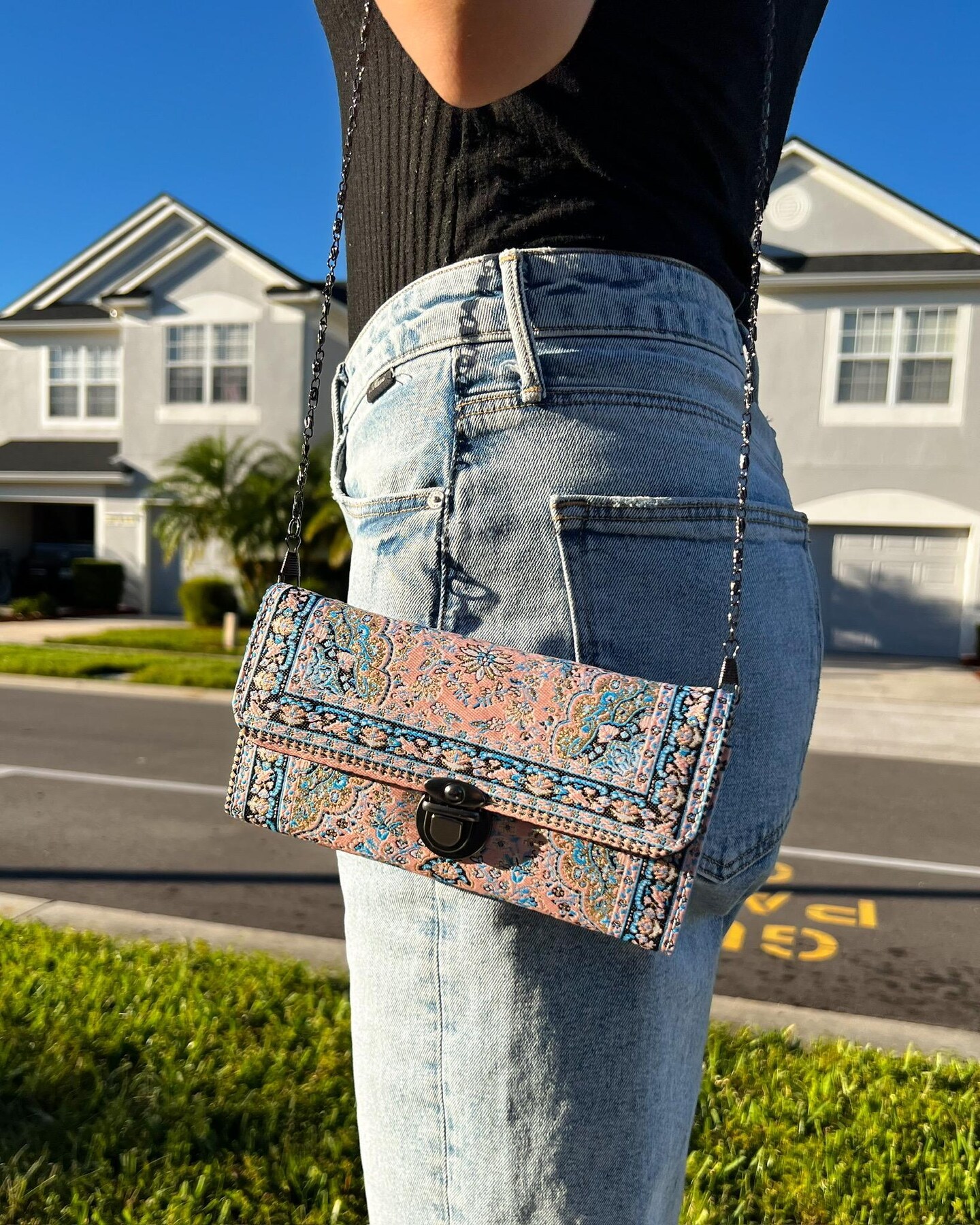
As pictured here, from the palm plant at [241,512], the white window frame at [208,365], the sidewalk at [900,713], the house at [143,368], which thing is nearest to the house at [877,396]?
the sidewalk at [900,713]

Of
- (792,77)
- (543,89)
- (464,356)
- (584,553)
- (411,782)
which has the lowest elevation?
(411,782)

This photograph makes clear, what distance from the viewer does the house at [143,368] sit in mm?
16953

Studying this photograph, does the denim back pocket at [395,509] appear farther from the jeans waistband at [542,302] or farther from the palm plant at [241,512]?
the palm plant at [241,512]

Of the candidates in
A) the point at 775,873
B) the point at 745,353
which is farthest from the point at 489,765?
the point at 775,873

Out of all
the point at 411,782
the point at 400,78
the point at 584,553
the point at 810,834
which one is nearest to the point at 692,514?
the point at 584,553

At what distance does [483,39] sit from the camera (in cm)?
82

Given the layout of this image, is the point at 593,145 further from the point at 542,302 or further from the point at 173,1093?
the point at 173,1093

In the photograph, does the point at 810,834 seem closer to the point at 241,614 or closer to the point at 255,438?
the point at 241,614

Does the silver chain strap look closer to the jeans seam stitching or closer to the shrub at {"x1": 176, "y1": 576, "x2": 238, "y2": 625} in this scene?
the jeans seam stitching

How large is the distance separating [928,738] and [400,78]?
8492mm

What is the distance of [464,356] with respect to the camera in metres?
0.94

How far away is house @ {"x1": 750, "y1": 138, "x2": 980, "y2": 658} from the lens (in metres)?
14.8

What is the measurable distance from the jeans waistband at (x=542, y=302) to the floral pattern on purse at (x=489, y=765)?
28cm

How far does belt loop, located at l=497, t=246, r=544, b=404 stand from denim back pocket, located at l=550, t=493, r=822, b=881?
11 cm
